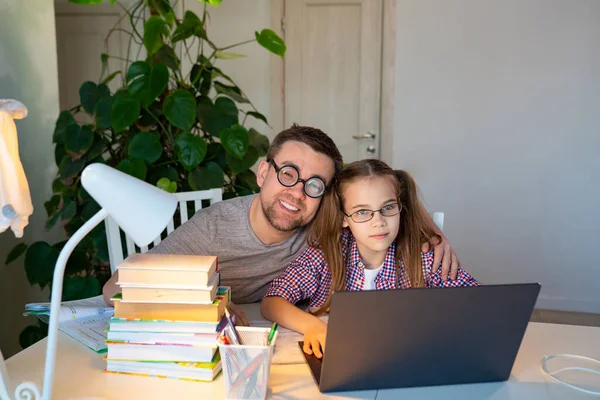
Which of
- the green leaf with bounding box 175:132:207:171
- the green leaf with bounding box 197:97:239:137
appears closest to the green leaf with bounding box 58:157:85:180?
the green leaf with bounding box 175:132:207:171

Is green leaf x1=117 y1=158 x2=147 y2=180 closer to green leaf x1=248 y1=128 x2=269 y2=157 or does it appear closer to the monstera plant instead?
the monstera plant

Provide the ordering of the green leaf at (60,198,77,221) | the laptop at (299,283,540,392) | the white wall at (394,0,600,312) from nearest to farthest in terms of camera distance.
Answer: the laptop at (299,283,540,392), the green leaf at (60,198,77,221), the white wall at (394,0,600,312)

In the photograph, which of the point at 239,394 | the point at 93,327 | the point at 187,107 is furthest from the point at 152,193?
the point at 187,107

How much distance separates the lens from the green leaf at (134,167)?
2383 millimetres

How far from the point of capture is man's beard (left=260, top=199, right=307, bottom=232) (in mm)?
1568

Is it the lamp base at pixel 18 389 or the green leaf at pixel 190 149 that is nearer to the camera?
the lamp base at pixel 18 389

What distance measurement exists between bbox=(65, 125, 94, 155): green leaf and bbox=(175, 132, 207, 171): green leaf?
40 centimetres

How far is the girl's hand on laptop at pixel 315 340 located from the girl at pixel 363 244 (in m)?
0.16

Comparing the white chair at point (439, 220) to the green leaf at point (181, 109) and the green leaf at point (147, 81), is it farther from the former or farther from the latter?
the green leaf at point (147, 81)

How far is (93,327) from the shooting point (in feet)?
4.40

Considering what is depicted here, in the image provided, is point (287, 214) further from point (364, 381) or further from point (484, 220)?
point (484, 220)

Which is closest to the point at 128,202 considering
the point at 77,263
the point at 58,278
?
the point at 58,278

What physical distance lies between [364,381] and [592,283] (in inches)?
127

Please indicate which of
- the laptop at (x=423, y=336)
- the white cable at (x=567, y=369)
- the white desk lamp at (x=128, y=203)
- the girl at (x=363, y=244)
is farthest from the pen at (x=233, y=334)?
the white cable at (x=567, y=369)
